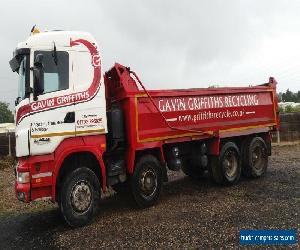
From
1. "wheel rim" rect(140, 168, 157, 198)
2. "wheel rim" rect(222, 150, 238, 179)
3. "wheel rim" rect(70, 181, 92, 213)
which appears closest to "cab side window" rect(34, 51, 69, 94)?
"wheel rim" rect(70, 181, 92, 213)

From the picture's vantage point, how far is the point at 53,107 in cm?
693

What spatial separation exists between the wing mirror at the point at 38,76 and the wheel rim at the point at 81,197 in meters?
1.72

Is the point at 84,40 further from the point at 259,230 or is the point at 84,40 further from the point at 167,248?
the point at 259,230

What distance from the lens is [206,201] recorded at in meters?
8.48

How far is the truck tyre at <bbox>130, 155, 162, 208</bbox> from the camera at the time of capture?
802 centimetres

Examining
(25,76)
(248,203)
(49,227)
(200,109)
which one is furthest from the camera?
(200,109)

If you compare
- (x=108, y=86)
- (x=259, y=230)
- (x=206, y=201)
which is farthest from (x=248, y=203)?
(x=108, y=86)

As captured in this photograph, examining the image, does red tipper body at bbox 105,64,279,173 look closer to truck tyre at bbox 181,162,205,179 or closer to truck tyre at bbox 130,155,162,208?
truck tyre at bbox 130,155,162,208

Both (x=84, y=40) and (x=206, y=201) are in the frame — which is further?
(x=206, y=201)

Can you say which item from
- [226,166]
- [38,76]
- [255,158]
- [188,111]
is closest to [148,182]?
[188,111]

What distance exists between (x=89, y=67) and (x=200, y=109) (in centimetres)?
307

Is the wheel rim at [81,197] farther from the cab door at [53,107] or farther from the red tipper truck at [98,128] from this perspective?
the cab door at [53,107]

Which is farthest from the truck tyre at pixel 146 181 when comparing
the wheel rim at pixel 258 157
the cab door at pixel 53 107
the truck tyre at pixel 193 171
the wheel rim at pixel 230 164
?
the wheel rim at pixel 258 157

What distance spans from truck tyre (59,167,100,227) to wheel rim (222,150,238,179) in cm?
397
